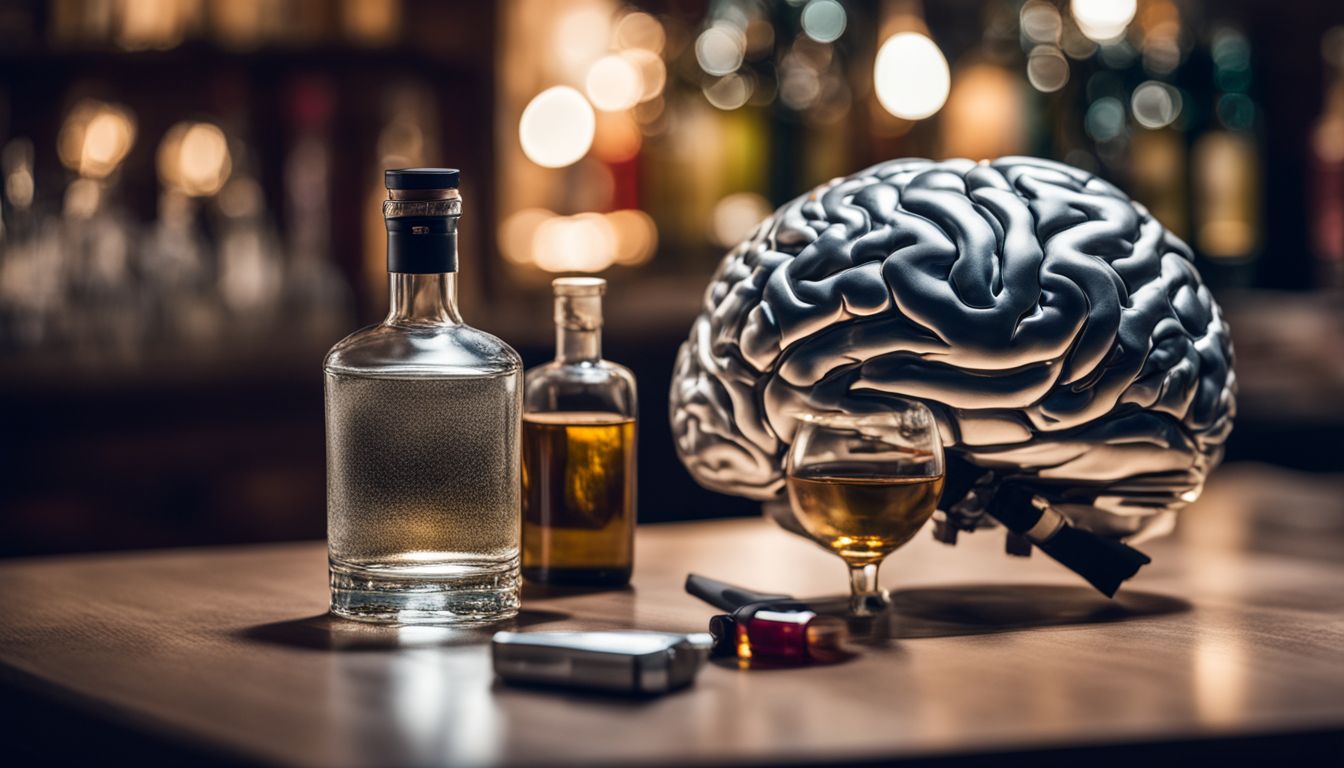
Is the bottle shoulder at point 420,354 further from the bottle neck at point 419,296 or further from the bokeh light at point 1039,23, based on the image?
the bokeh light at point 1039,23

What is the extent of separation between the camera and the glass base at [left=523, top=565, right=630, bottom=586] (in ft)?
4.24

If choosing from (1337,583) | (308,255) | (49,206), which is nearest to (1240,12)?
(308,255)

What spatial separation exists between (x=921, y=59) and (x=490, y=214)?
1070 millimetres

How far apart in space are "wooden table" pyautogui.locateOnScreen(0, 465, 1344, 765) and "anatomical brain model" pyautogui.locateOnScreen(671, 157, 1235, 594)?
0.10 meters

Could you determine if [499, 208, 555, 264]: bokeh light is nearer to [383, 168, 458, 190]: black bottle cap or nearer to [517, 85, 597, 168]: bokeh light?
[517, 85, 597, 168]: bokeh light

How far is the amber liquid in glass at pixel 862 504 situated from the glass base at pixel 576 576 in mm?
225

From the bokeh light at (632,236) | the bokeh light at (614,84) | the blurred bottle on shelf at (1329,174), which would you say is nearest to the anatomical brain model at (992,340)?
the bokeh light at (632,236)

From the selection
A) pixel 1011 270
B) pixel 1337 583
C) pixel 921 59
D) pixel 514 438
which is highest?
pixel 921 59

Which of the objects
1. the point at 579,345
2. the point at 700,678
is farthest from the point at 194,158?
the point at 700,678

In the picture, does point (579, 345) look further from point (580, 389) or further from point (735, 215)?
point (735, 215)

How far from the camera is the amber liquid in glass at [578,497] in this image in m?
1.26

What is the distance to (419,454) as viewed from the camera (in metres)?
1.10

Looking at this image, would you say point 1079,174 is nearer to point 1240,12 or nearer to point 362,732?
point 362,732

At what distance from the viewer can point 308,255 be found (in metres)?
3.14
